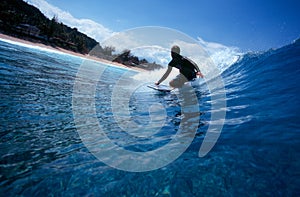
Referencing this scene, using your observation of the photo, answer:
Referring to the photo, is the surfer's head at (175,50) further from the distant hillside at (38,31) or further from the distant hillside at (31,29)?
the distant hillside at (31,29)

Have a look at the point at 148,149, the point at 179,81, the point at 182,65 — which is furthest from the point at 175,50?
the point at 148,149

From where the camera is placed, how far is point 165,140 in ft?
10.2

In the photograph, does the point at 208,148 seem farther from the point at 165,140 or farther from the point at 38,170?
the point at 38,170

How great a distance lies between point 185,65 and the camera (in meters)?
8.02

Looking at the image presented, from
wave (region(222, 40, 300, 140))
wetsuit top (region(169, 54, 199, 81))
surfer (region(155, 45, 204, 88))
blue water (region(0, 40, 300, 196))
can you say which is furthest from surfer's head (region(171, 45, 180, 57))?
blue water (region(0, 40, 300, 196))

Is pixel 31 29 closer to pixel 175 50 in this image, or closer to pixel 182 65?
pixel 175 50

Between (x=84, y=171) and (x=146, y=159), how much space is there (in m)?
0.88

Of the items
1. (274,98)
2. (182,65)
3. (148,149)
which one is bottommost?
(148,149)

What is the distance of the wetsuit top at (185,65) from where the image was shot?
783 centimetres

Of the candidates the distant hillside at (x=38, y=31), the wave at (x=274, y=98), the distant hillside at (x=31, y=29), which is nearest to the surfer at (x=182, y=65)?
the wave at (x=274, y=98)

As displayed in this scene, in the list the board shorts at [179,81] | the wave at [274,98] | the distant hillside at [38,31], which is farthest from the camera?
the distant hillside at [38,31]

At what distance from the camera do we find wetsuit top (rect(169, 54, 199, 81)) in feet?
25.7

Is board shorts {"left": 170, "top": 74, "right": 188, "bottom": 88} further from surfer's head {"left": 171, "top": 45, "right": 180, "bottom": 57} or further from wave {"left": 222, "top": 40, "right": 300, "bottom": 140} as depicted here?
wave {"left": 222, "top": 40, "right": 300, "bottom": 140}

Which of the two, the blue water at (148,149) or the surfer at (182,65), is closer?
the blue water at (148,149)
